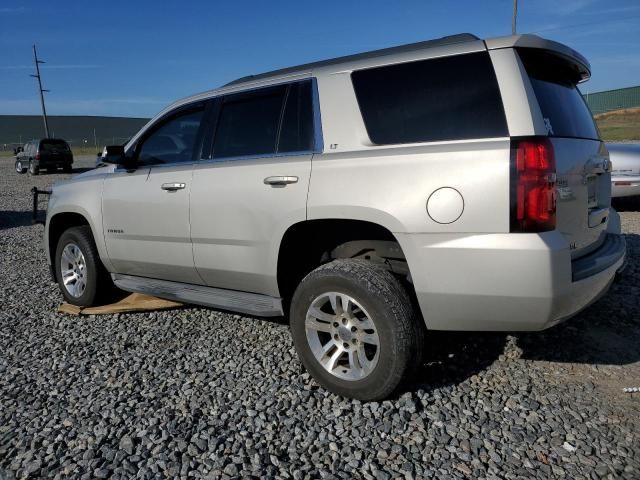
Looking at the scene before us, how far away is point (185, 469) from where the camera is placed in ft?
8.56

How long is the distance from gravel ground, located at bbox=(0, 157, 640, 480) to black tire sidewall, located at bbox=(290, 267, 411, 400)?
0.12 meters

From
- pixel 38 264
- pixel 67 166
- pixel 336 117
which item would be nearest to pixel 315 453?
pixel 336 117

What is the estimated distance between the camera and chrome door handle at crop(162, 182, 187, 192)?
13.3ft

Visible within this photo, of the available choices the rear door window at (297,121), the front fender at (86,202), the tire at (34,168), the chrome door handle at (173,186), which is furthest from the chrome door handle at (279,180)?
the tire at (34,168)

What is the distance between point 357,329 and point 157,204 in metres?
2.01

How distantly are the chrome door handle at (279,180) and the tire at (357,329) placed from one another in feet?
1.89

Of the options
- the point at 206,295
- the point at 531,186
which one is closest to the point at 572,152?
the point at 531,186

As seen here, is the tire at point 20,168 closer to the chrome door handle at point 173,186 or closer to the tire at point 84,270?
the tire at point 84,270

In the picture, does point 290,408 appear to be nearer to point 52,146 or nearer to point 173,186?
point 173,186

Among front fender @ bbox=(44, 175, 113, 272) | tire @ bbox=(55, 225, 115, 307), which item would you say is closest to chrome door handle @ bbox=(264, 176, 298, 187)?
front fender @ bbox=(44, 175, 113, 272)

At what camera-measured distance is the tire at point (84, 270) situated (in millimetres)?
4988

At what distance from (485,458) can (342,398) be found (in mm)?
942

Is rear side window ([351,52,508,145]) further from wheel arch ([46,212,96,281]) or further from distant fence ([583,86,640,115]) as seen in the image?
distant fence ([583,86,640,115])

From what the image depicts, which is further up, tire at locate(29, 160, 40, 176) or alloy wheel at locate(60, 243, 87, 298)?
tire at locate(29, 160, 40, 176)
